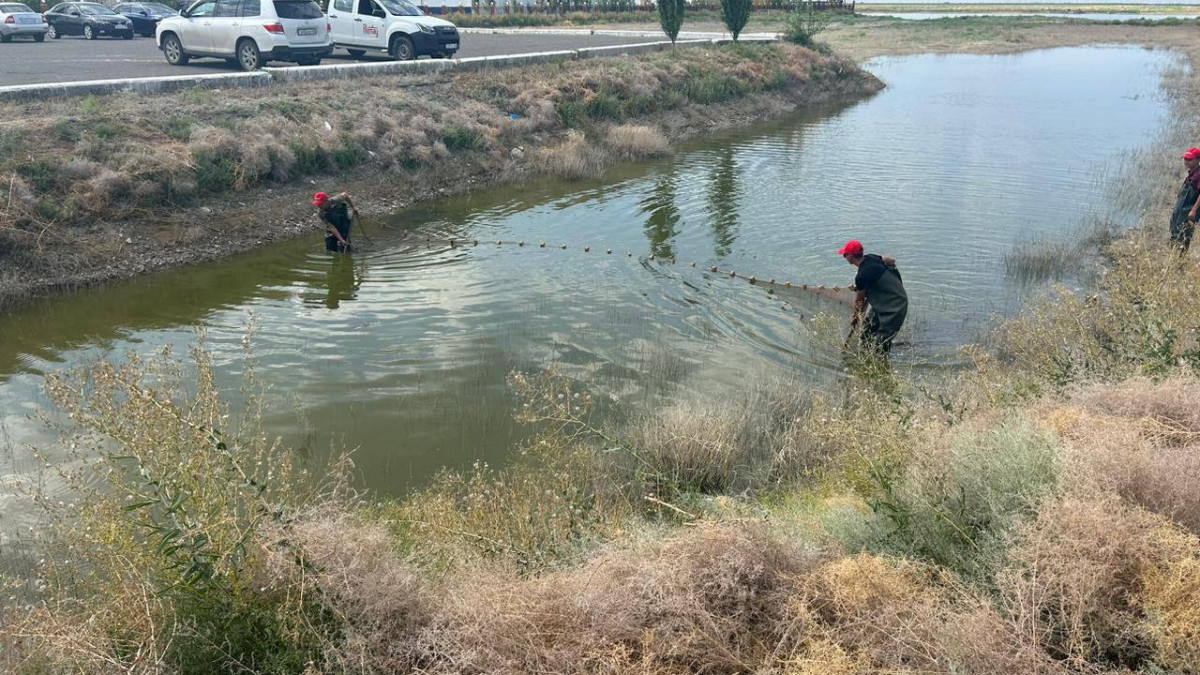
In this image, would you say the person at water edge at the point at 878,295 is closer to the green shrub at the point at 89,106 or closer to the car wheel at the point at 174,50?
the green shrub at the point at 89,106

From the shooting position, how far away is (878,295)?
991cm

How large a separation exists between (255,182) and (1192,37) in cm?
6702

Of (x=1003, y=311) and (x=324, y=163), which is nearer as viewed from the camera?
(x=1003, y=311)

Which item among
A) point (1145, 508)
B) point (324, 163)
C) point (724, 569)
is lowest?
point (724, 569)

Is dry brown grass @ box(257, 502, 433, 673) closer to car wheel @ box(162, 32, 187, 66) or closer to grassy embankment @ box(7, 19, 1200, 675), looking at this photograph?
grassy embankment @ box(7, 19, 1200, 675)

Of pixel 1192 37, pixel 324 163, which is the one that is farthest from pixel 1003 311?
pixel 1192 37

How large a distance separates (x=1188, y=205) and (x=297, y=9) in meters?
20.4

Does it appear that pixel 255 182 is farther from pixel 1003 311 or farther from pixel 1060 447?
pixel 1060 447

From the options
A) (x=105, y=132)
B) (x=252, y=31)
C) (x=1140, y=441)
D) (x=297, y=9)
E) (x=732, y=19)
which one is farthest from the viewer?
(x=732, y=19)

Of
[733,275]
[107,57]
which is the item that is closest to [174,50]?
[107,57]

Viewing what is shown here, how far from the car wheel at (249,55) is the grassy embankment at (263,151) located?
8.39 feet

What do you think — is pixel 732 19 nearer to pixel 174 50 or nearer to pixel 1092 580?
pixel 174 50

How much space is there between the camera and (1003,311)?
1187cm

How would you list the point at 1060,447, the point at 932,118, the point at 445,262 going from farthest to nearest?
the point at 932,118
the point at 445,262
the point at 1060,447
